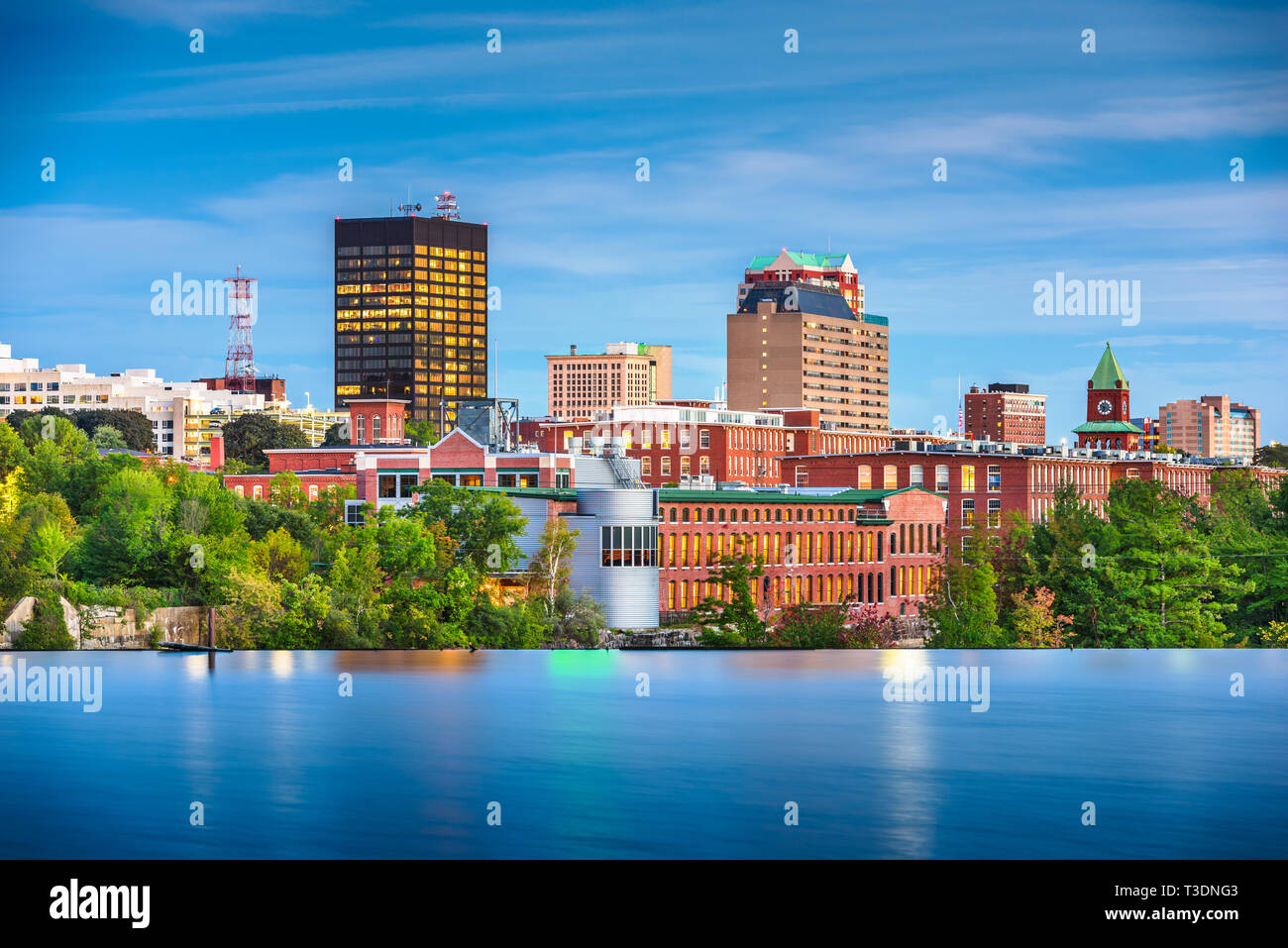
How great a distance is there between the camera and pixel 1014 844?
61.4 m

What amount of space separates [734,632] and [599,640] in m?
9.81

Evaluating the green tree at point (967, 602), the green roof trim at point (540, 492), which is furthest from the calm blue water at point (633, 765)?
the green roof trim at point (540, 492)

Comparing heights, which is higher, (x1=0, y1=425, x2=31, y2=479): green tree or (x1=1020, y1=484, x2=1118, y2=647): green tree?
(x1=0, y1=425, x2=31, y2=479): green tree

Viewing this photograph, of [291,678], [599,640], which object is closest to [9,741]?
[291,678]

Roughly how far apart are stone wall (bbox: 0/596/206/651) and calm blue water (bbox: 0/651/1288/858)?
6.74 ft

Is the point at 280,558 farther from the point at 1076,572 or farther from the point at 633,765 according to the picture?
the point at 1076,572

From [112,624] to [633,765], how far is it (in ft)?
177

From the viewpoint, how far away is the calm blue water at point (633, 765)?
62281 mm

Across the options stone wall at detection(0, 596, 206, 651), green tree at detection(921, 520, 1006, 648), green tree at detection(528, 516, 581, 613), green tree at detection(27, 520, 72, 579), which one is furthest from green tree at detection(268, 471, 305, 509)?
green tree at detection(921, 520, 1006, 648)

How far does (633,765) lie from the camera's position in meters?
77.8

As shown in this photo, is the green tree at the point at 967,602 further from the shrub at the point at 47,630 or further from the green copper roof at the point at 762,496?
the shrub at the point at 47,630

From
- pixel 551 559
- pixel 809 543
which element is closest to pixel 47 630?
pixel 551 559

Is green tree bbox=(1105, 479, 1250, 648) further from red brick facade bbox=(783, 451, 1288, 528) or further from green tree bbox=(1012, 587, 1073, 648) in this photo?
red brick facade bbox=(783, 451, 1288, 528)

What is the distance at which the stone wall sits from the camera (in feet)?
388
